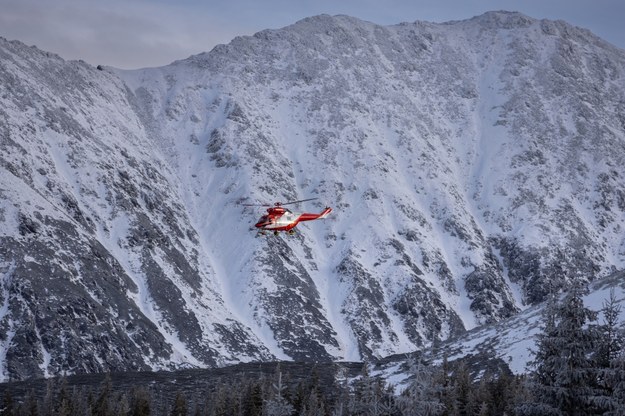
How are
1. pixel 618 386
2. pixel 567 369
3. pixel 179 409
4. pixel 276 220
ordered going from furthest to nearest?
pixel 179 409 → pixel 276 220 → pixel 567 369 → pixel 618 386

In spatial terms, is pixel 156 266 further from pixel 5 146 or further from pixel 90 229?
pixel 5 146

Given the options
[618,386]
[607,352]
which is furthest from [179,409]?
[618,386]

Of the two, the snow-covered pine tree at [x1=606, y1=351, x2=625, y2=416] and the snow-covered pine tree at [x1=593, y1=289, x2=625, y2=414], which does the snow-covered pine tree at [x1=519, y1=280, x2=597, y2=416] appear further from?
the snow-covered pine tree at [x1=606, y1=351, x2=625, y2=416]

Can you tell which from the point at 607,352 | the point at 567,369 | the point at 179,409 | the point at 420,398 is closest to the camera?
the point at 567,369

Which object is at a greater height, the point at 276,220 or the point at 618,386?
the point at 276,220

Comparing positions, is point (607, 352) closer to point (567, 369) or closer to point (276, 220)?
point (567, 369)

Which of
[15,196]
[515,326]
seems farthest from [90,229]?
[515,326]

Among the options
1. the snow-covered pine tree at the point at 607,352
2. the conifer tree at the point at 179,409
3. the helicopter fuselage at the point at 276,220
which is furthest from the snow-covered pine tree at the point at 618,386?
the conifer tree at the point at 179,409

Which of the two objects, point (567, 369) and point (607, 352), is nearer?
point (567, 369)

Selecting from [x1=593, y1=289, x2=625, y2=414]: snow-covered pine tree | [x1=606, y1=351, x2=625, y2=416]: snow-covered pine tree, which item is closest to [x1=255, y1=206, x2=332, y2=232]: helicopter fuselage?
[x1=593, y1=289, x2=625, y2=414]: snow-covered pine tree

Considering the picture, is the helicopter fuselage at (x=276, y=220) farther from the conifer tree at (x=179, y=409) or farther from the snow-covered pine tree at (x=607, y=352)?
the snow-covered pine tree at (x=607, y=352)
